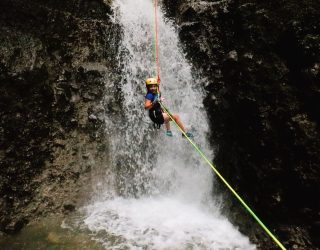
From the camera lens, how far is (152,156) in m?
9.70

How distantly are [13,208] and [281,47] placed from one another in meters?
7.37

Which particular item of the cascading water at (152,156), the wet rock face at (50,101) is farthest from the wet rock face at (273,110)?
the wet rock face at (50,101)

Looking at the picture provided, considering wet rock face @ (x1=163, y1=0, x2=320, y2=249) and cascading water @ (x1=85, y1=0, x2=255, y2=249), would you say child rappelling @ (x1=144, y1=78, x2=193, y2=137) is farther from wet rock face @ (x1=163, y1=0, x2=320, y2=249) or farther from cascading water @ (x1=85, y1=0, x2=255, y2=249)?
cascading water @ (x1=85, y1=0, x2=255, y2=249)

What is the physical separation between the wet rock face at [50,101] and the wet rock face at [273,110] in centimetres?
355

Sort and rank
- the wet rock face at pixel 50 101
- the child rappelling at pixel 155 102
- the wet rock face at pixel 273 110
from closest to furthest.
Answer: the wet rock face at pixel 273 110, the child rappelling at pixel 155 102, the wet rock face at pixel 50 101

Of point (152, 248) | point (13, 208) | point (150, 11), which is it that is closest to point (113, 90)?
point (150, 11)

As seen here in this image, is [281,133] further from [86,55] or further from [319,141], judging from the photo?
[86,55]

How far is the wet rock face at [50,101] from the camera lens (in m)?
8.15

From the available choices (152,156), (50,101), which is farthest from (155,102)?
(50,101)

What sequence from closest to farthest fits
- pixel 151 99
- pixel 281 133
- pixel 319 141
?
pixel 319 141 → pixel 281 133 → pixel 151 99

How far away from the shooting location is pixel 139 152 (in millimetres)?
9672

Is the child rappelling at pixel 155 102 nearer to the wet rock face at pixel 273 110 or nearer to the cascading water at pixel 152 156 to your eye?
the wet rock face at pixel 273 110

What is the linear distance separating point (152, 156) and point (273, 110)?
404cm

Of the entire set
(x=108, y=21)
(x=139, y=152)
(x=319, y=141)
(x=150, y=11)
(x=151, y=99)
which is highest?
(x=150, y=11)
